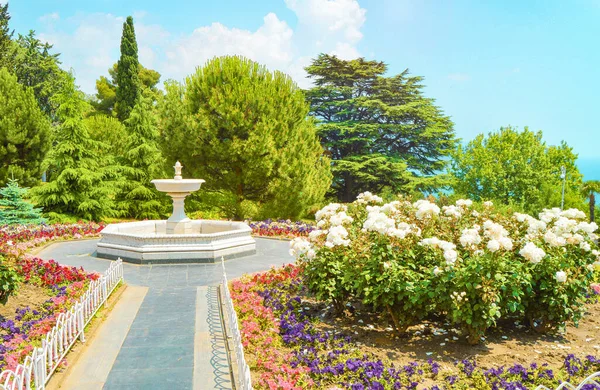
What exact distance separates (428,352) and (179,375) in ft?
10.9

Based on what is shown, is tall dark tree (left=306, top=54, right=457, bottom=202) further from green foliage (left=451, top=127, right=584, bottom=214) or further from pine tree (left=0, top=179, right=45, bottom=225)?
pine tree (left=0, top=179, right=45, bottom=225)

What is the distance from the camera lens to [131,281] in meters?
10.2

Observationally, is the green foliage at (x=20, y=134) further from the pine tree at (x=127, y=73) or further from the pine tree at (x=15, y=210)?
the pine tree at (x=15, y=210)

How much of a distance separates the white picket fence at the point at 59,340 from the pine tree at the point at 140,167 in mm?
17673

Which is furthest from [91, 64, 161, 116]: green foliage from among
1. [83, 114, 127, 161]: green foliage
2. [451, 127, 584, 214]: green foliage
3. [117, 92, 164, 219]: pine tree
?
[451, 127, 584, 214]: green foliage

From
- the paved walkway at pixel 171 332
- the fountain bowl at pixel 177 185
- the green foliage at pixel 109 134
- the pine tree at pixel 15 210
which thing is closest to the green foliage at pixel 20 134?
the green foliage at pixel 109 134

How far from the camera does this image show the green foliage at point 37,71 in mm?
37625

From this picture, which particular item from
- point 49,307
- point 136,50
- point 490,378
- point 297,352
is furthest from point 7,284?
point 136,50

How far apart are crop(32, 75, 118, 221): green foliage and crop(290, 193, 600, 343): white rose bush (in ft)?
59.7

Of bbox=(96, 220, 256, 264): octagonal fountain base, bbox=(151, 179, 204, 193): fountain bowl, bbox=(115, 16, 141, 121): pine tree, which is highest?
bbox=(115, 16, 141, 121): pine tree

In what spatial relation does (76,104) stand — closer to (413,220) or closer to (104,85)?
(413,220)

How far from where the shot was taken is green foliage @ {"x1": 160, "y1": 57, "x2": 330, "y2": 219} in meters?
21.4

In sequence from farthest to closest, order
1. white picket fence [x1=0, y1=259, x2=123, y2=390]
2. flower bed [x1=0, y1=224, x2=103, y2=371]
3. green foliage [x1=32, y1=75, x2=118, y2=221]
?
green foliage [x1=32, y1=75, x2=118, y2=221]
flower bed [x1=0, y1=224, x2=103, y2=371]
white picket fence [x1=0, y1=259, x2=123, y2=390]

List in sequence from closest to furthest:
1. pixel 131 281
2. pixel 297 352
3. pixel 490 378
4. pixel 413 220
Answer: pixel 490 378
pixel 297 352
pixel 413 220
pixel 131 281
